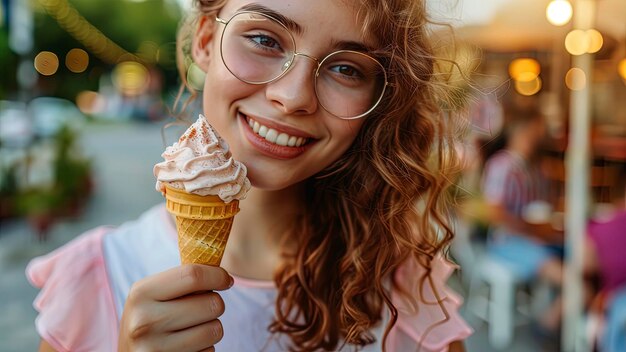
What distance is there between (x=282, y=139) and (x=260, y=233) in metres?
0.41

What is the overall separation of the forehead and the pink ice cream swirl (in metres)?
0.28

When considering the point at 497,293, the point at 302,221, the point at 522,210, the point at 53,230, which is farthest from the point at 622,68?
the point at 53,230

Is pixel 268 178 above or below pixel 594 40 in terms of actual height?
below

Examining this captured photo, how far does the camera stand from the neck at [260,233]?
1509 millimetres

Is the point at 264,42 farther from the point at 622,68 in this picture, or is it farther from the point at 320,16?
the point at 622,68

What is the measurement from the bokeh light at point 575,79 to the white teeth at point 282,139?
3.67 meters

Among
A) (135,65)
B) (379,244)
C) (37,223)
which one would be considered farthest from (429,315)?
(135,65)

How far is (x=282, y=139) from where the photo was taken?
1226 millimetres

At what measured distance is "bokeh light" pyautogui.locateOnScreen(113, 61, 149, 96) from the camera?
42956 millimetres

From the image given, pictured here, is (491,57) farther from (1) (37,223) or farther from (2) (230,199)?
(1) (37,223)

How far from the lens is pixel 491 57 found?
17.7 ft

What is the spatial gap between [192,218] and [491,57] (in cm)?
482

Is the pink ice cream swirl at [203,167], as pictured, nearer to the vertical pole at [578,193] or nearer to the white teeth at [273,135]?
the white teeth at [273,135]

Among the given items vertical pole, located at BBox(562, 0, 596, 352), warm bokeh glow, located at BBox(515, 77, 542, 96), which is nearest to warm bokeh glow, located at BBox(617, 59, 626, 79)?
vertical pole, located at BBox(562, 0, 596, 352)
